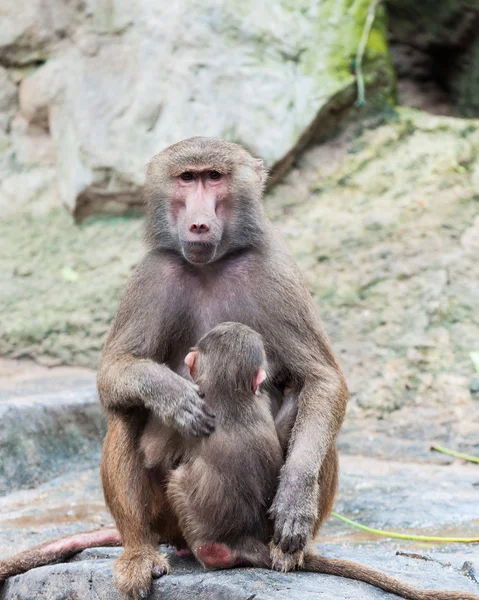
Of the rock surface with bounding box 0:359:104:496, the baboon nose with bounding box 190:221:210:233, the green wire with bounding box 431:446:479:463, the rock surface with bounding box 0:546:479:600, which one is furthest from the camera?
the green wire with bounding box 431:446:479:463

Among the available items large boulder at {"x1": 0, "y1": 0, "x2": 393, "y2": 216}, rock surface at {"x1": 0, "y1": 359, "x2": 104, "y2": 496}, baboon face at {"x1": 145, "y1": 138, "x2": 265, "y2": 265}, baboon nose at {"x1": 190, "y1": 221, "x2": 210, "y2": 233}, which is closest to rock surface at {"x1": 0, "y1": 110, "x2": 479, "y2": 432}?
large boulder at {"x1": 0, "y1": 0, "x2": 393, "y2": 216}

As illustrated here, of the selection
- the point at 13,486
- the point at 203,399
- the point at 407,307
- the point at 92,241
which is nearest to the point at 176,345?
the point at 203,399

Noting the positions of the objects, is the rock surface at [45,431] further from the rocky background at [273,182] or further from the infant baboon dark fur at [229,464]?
the infant baboon dark fur at [229,464]

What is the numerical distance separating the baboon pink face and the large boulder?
3.74m

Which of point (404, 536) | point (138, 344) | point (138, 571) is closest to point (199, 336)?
point (138, 344)

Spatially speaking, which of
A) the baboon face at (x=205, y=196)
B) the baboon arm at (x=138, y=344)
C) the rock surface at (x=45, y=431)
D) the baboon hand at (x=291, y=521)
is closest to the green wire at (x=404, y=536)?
the baboon hand at (x=291, y=521)

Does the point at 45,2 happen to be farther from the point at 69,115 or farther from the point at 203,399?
the point at 203,399

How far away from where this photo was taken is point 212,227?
3711 mm

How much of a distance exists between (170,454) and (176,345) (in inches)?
19.3

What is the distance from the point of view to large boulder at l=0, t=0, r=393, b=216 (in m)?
7.64

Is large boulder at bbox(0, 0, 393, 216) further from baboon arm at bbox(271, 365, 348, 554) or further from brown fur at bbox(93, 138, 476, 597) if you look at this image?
baboon arm at bbox(271, 365, 348, 554)

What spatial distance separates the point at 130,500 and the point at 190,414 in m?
0.48

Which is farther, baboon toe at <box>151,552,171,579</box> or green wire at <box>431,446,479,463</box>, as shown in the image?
green wire at <box>431,446,479,463</box>

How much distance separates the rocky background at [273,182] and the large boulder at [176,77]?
2cm
